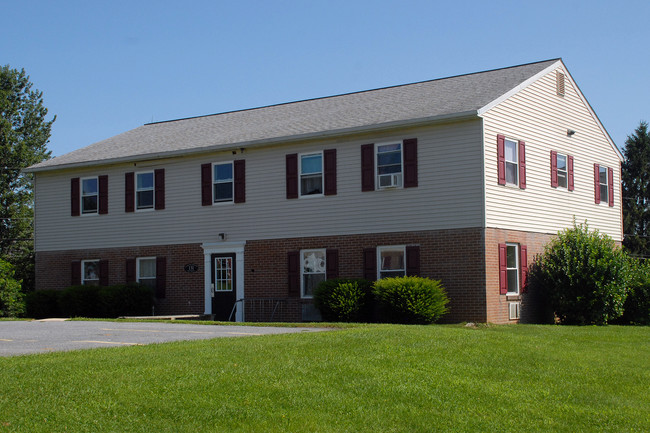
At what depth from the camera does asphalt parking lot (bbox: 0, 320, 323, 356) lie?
13820mm

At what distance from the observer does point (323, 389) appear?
31.8 ft

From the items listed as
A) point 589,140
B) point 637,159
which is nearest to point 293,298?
point 589,140

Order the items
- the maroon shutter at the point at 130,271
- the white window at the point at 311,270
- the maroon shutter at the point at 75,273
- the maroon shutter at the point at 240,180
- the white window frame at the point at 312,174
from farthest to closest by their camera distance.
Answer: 1. the maroon shutter at the point at 75,273
2. the maroon shutter at the point at 130,271
3. the maroon shutter at the point at 240,180
4. the white window at the point at 311,270
5. the white window frame at the point at 312,174

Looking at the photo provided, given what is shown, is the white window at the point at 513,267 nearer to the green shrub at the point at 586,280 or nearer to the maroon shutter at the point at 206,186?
the green shrub at the point at 586,280

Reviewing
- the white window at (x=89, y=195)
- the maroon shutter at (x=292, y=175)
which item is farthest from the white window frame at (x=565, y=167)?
the white window at (x=89, y=195)

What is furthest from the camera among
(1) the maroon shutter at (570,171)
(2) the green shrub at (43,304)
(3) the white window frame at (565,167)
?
(2) the green shrub at (43,304)

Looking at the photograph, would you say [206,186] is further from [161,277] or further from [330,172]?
[330,172]

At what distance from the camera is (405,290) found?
19.6m

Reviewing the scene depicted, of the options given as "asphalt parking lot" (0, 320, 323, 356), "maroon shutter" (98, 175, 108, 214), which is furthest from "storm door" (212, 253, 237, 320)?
"maroon shutter" (98, 175, 108, 214)

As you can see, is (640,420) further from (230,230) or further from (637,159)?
(637,159)

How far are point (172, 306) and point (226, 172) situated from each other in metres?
4.67

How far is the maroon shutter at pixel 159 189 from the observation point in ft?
84.0

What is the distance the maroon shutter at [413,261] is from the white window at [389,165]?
179 cm

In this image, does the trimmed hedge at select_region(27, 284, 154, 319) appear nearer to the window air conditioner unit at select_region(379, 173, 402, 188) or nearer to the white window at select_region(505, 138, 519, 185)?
the window air conditioner unit at select_region(379, 173, 402, 188)
